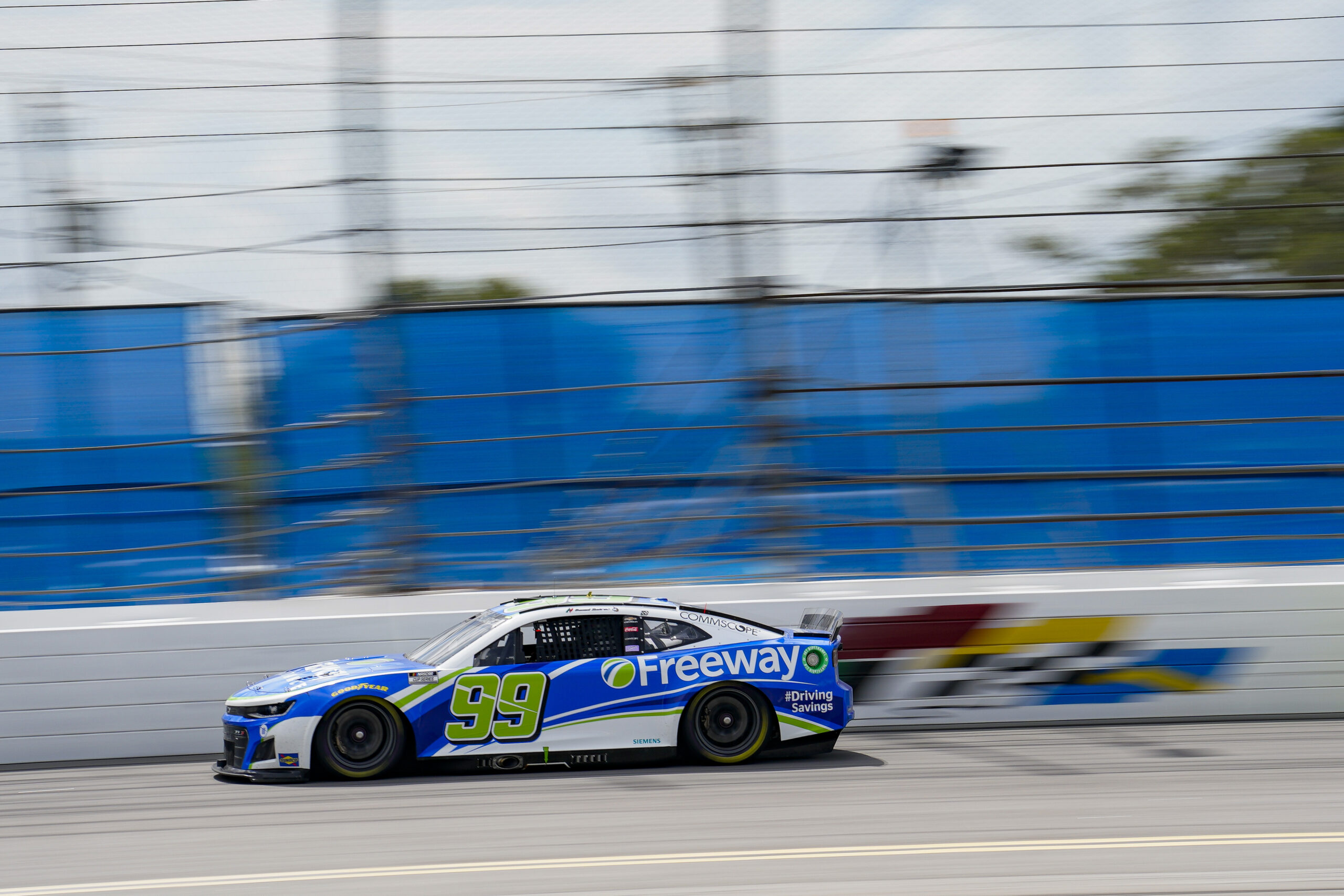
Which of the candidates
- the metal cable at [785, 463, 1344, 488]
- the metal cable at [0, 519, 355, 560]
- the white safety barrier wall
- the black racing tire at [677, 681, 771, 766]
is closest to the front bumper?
the white safety barrier wall

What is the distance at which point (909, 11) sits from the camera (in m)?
9.55

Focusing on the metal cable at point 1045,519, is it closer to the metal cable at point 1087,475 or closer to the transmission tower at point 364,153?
the metal cable at point 1087,475

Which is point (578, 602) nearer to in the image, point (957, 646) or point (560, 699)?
point (560, 699)

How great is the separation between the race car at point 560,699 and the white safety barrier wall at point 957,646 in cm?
91

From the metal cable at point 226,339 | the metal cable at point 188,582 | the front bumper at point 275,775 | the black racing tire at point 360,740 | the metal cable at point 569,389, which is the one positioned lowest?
the front bumper at point 275,775

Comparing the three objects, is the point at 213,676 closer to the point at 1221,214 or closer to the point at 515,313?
the point at 515,313

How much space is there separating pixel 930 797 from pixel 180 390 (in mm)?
7285

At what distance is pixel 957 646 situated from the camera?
28.6 feet

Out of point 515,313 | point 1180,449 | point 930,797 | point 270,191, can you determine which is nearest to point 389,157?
point 270,191

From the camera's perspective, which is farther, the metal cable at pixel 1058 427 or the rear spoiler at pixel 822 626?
the metal cable at pixel 1058 427

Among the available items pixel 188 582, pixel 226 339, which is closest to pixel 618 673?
pixel 188 582

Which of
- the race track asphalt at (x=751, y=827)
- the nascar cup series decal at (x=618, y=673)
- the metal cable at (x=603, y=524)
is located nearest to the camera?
the race track asphalt at (x=751, y=827)

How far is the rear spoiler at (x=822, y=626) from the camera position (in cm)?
776

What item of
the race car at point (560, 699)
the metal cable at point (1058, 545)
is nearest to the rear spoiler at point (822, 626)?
the race car at point (560, 699)
